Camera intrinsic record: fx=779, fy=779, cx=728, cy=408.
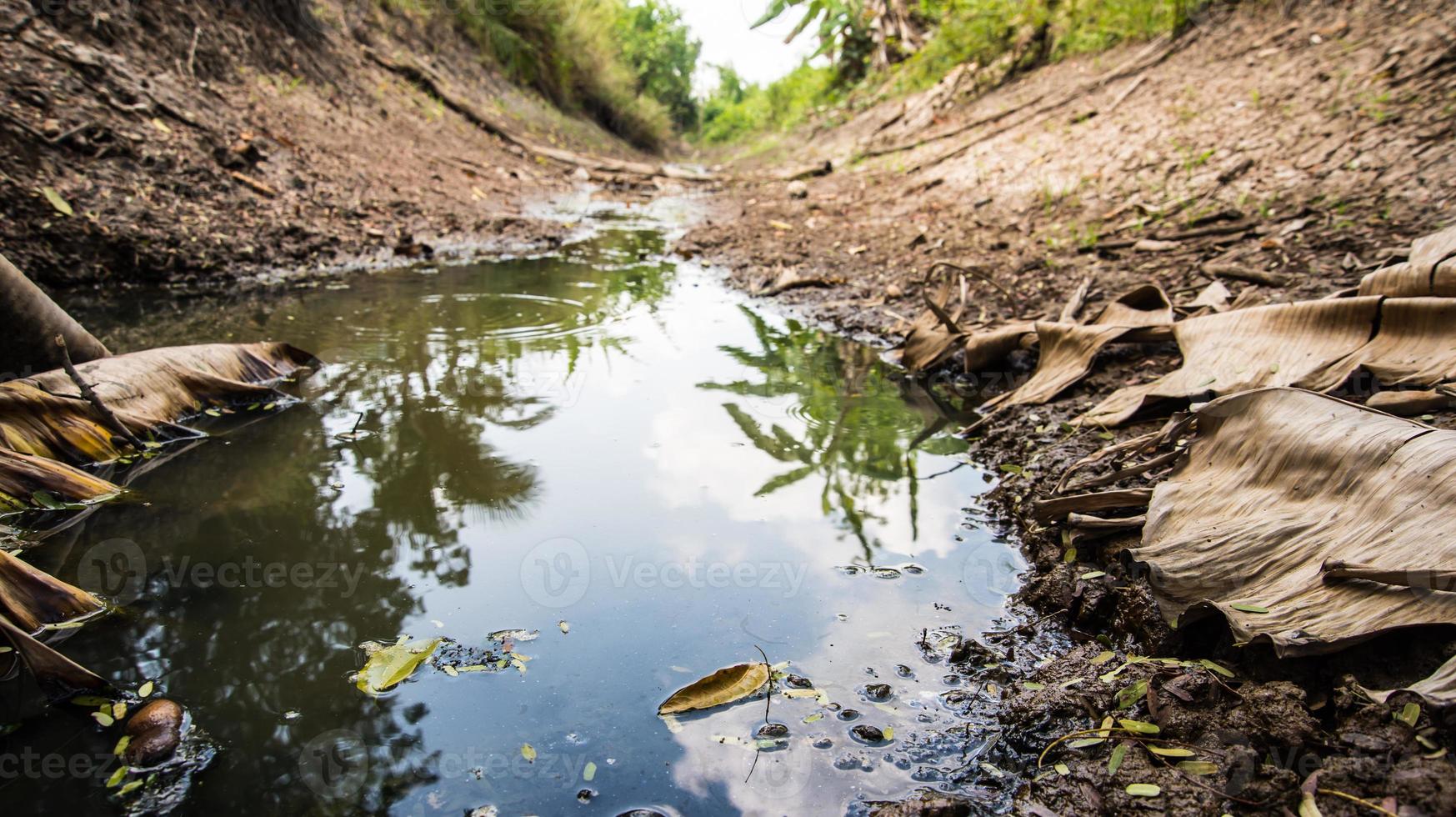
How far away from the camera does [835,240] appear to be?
759 cm

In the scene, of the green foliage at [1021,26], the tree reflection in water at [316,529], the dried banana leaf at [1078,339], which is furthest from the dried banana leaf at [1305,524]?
the green foliage at [1021,26]

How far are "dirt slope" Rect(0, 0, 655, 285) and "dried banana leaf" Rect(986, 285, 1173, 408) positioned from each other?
5529 mm

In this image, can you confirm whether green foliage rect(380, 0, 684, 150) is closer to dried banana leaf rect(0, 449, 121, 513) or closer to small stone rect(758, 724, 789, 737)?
dried banana leaf rect(0, 449, 121, 513)

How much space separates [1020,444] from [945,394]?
92 centimetres

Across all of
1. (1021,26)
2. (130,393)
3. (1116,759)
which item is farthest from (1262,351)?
(1021,26)

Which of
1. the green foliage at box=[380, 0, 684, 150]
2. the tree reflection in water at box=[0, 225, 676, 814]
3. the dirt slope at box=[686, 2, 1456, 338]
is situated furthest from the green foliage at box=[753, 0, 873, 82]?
the tree reflection in water at box=[0, 225, 676, 814]

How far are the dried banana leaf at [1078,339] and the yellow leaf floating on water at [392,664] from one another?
2694mm

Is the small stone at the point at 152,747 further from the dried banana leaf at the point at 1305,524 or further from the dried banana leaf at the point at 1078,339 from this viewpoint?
the dried banana leaf at the point at 1078,339

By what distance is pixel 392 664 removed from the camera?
2.01 metres

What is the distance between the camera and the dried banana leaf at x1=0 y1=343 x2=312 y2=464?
288 cm

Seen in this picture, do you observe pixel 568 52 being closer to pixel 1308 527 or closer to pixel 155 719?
pixel 155 719

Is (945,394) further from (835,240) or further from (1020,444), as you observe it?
(835,240)

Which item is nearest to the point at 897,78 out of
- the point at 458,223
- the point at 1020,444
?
the point at 458,223

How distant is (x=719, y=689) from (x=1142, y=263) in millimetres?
4050
